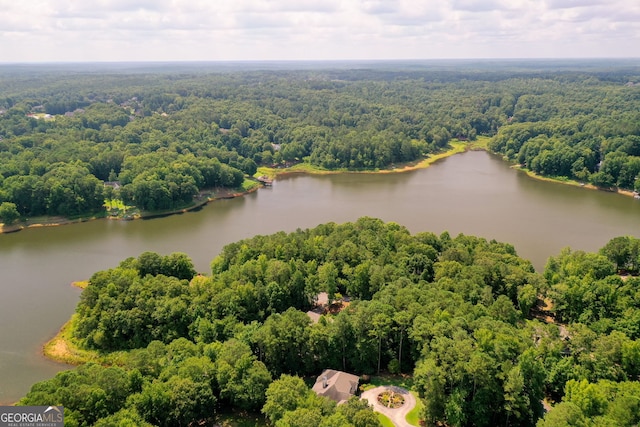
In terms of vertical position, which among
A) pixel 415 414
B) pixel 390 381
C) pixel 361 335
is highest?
pixel 361 335

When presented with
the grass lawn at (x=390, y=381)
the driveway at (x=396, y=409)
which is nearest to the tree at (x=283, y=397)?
A: the driveway at (x=396, y=409)

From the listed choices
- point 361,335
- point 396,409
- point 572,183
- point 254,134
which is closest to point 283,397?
point 396,409

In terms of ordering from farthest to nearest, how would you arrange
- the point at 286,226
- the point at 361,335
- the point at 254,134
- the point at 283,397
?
the point at 254,134
the point at 286,226
the point at 361,335
the point at 283,397

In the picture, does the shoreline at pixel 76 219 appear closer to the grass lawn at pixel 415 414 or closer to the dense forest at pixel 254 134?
the dense forest at pixel 254 134

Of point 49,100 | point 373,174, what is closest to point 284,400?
point 373,174

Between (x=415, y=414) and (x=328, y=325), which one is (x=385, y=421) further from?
(x=328, y=325)

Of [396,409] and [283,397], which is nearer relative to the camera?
[283,397]
